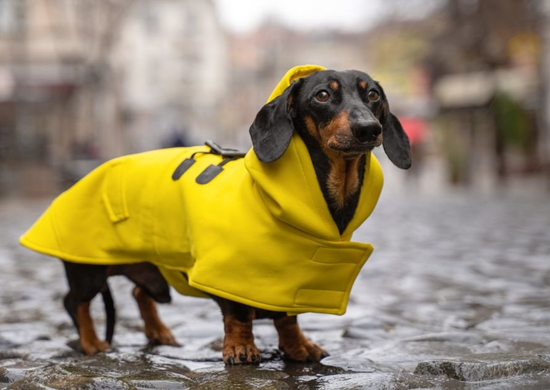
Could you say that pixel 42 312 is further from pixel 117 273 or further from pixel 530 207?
pixel 530 207

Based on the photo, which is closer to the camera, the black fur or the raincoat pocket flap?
the black fur

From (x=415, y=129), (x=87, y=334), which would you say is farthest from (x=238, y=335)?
(x=415, y=129)

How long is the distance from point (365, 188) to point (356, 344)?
948 mm

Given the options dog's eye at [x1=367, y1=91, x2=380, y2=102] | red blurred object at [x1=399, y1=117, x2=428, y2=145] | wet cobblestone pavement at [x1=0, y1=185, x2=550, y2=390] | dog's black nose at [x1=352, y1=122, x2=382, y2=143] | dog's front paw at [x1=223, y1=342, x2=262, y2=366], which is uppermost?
dog's eye at [x1=367, y1=91, x2=380, y2=102]

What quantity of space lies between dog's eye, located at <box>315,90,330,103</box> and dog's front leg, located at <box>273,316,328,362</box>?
1.02 m

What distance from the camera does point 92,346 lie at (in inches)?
155

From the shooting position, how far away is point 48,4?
88.8 ft

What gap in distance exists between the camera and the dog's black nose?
3.06 m

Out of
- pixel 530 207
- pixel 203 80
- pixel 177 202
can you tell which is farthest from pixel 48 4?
pixel 203 80

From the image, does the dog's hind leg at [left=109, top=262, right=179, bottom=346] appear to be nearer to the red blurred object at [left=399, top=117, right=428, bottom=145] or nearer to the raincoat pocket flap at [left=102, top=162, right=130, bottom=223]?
the raincoat pocket flap at [left=102, top=162, right=130, bottom=223]

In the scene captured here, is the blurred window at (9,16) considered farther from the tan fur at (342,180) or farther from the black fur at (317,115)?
the tan fur at (342,180)

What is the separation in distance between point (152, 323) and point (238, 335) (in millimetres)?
850

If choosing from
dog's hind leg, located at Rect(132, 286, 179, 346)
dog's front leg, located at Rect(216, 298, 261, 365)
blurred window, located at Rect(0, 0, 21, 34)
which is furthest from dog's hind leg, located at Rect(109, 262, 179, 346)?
blurred window, located at Rect(0, 0, 21, 34)

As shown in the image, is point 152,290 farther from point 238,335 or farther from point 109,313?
point 238,335
